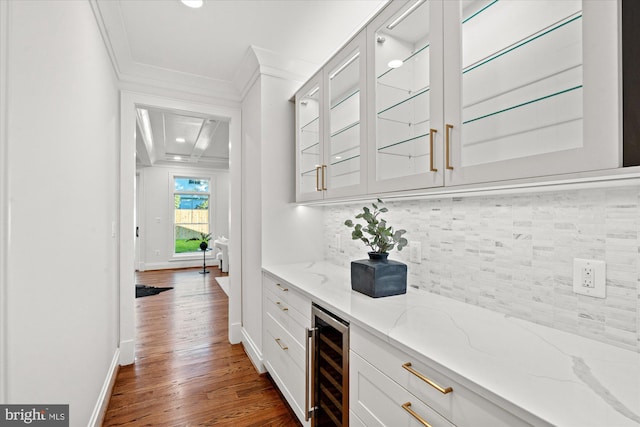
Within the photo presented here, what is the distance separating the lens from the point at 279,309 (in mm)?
2047

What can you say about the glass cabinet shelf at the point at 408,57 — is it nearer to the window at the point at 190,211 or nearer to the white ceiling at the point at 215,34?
the white ceiling at the point at 215,34

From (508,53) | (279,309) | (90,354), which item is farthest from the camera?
(279,309)

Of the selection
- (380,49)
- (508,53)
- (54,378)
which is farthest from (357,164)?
(54,378)

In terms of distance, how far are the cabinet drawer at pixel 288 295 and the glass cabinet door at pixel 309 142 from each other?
2.08ft

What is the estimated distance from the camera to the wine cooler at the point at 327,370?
130cm

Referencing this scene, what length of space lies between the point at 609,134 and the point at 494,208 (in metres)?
0.59

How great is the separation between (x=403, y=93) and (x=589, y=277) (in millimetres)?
1005

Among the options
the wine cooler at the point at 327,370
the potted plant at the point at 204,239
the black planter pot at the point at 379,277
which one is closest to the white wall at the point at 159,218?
the potted plant at the point at 204,239

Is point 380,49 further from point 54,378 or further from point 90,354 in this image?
point 90,354

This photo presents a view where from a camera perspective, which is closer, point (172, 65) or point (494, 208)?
point (494, 208)

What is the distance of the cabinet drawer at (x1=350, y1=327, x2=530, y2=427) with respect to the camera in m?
0.72

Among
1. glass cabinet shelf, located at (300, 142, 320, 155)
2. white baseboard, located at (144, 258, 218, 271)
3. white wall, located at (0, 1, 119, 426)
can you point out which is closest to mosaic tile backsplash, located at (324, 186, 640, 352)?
glass cabinet shelf, located at (300, 142, 320, 155)

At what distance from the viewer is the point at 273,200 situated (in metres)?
2.47

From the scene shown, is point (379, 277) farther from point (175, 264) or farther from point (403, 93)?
point (175, 264)
